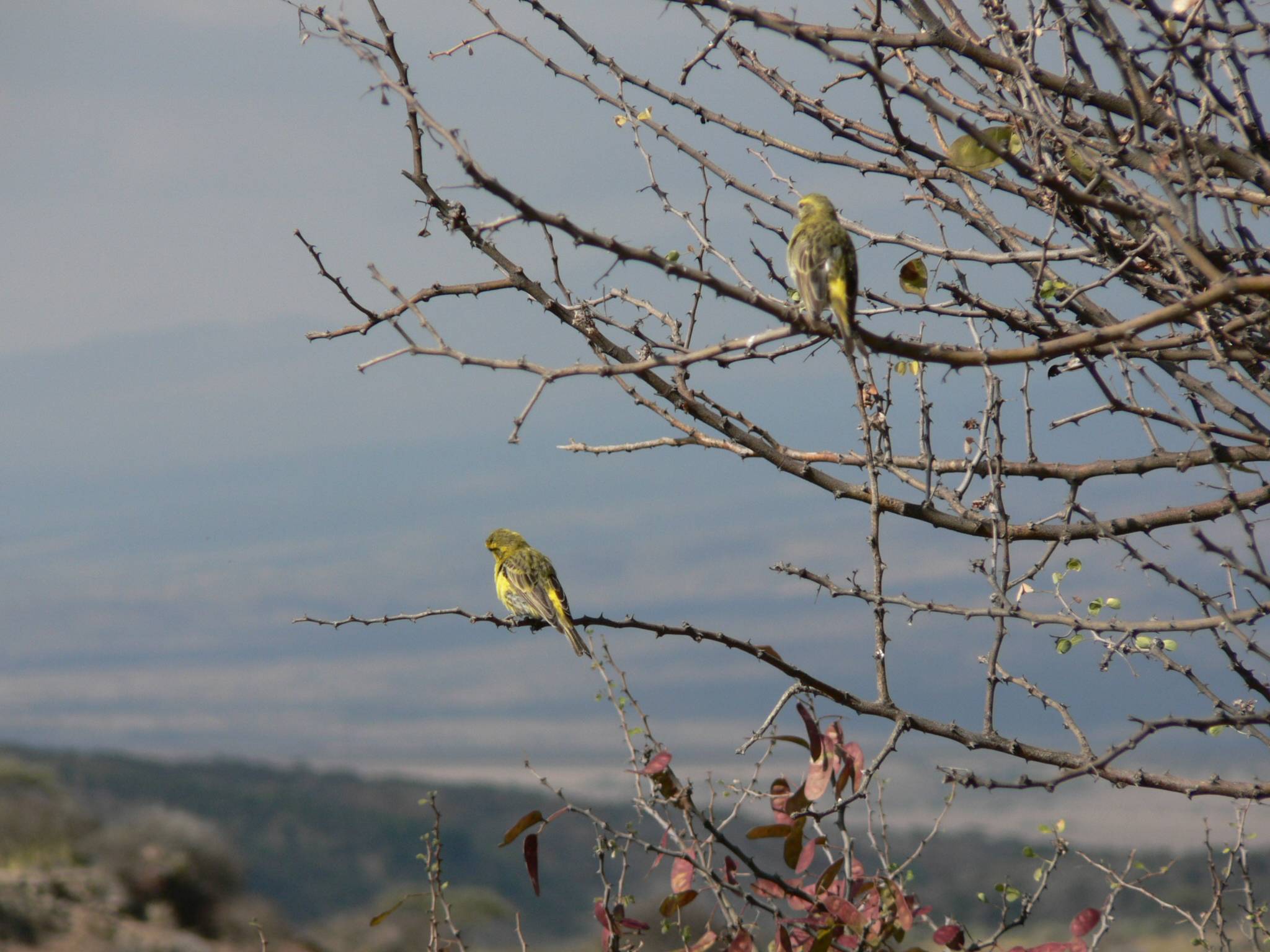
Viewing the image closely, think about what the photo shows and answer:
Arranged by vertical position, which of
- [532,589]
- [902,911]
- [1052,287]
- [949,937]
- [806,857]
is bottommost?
[949,937]

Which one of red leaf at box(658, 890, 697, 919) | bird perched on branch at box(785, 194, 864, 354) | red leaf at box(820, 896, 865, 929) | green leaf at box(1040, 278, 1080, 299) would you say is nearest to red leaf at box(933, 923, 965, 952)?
red leaf at box(820, 896, 865, 929)

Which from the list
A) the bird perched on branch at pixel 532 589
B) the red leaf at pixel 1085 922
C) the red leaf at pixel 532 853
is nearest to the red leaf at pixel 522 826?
the red leaf at pixel 532 853

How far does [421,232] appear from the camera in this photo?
15.1ft

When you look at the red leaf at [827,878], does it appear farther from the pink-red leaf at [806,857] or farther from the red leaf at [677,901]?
the red leaf at [677,901]

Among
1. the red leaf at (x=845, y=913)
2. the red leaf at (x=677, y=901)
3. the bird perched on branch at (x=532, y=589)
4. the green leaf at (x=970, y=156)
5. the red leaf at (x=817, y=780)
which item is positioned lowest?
the red leaf at (x=677, y=901)

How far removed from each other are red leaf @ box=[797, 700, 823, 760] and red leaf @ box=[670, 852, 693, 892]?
0.56 m

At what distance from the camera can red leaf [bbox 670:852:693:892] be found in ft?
12.1

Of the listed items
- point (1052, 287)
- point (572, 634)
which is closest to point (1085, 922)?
point (1052, 287)

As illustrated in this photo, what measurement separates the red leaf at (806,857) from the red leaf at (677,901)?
0.34m

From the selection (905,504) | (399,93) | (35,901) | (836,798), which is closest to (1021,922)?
(836,798)

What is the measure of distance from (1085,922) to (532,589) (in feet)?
16.5

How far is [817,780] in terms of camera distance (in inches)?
140

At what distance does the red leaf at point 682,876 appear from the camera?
3678mm

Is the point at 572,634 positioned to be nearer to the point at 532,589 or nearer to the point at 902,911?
the point at 532,589
